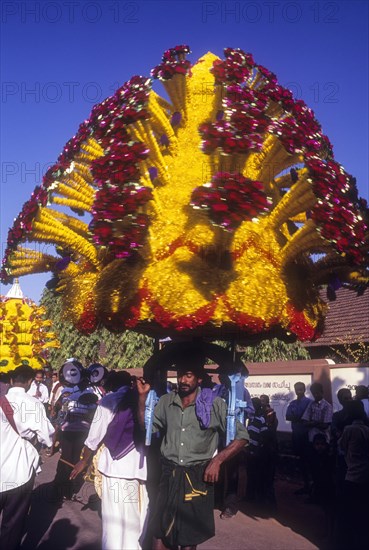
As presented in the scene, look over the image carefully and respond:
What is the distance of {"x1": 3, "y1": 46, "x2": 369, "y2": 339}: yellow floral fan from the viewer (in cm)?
334

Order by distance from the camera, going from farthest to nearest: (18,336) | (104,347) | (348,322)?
(104,347), (348,322), (18,336)

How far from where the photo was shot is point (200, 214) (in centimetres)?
366

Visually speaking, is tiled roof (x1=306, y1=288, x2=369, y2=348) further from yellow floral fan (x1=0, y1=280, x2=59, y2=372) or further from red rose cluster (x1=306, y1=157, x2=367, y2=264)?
red rose cluster (x1=306, y1=157, x2=367, y2=264)

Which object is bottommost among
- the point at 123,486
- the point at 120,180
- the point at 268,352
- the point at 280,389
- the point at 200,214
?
the point at 123,486

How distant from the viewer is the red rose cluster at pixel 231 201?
312cm

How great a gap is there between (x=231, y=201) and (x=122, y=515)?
9.97 ft

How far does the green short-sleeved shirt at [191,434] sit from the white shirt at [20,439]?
132 cm

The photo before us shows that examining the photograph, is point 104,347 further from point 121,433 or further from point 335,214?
point 335,214

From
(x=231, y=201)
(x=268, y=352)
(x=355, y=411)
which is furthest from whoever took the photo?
(x=268, y=352)

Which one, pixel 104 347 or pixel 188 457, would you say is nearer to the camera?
pixel 188 457

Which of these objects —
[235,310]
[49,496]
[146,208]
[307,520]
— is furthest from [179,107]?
[49,496]

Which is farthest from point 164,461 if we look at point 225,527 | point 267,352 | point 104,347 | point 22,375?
point 104,347

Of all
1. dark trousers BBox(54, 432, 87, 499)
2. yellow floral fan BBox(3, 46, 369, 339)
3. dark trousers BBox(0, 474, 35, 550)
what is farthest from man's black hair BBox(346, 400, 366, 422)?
dark trousers BBox(54, 432, 87, 499)

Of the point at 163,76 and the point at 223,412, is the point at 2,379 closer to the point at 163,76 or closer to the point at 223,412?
the point at 223,412
